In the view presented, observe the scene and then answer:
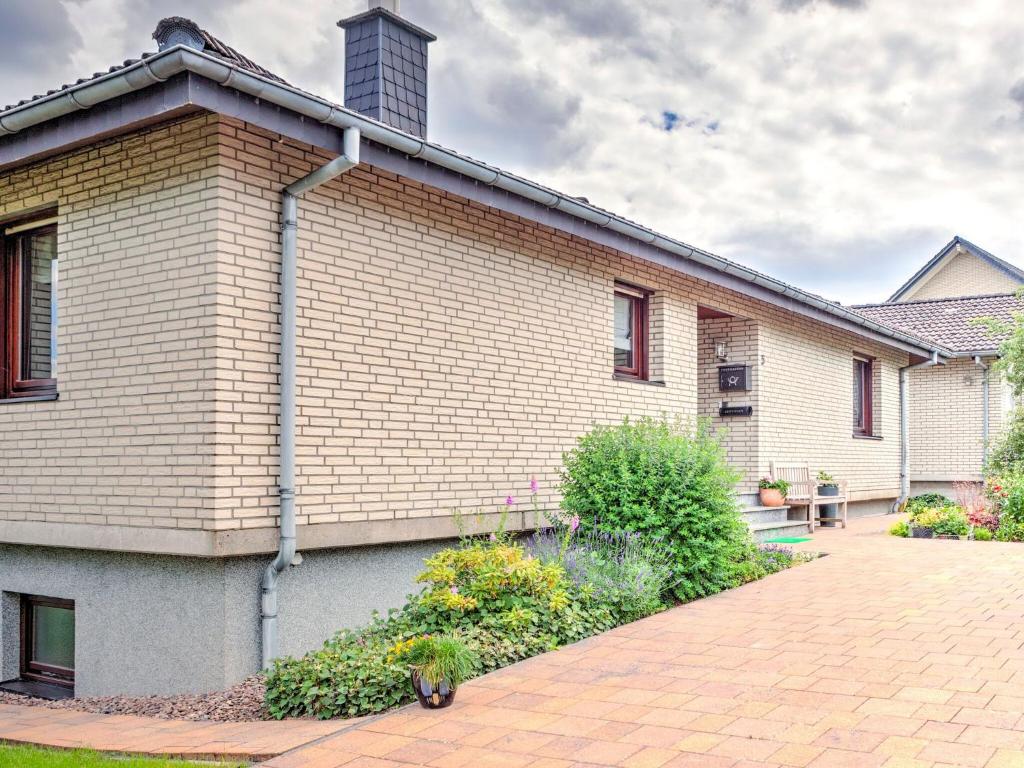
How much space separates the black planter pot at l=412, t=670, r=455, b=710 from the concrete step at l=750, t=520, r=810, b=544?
24.4 ft

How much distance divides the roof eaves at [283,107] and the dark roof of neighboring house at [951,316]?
11741mm

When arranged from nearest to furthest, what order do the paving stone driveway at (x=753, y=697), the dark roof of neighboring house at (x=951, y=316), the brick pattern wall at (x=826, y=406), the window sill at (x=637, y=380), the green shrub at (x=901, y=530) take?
the paving stone driveway at (x=753, y=697) < the window sill at (x=637, y=380) < the green shrub at (x=901, y=530) < the brick pattern wall at (x=826, y=406) < the dark roof of neighboring house at (x=951, y=316)

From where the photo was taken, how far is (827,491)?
14.3 meters

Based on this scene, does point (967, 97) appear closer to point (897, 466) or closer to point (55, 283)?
point (897, 466)

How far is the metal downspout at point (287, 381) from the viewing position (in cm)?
624

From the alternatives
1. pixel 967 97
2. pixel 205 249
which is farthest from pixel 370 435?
pixel 967 97

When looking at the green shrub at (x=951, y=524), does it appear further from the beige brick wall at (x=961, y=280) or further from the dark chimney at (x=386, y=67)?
the beige brick wall at (x=961, y=280)

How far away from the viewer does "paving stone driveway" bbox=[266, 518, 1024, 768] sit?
4.17 metres

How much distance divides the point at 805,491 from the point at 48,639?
10.0 metres

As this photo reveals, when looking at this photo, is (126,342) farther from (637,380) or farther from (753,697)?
(637,380)

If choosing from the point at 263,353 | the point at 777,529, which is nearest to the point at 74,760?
the point at 263,353

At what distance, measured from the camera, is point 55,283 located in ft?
23.8

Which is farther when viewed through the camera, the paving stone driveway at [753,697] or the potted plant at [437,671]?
the potted plant at [437,671]

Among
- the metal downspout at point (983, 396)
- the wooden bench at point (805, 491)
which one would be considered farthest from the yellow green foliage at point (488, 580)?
the metal downspout at point (983, 396)
